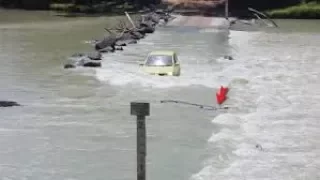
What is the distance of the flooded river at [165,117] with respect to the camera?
18.9 m

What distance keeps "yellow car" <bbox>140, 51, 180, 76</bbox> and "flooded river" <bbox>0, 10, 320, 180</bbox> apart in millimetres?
601

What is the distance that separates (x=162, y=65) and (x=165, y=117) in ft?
33.3

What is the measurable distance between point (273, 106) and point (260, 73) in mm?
9729

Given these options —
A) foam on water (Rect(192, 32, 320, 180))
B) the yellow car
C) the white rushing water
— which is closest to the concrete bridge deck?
the white rushing water

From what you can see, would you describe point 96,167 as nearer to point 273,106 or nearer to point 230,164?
point 230,164

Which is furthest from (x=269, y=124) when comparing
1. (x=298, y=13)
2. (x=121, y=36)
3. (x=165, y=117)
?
(x=298, y=13)

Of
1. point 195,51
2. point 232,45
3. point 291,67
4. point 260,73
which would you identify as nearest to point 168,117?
point 260,73

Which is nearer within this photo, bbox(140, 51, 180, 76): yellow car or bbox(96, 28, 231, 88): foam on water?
bbox(96, 28, 231, 88): foam on water

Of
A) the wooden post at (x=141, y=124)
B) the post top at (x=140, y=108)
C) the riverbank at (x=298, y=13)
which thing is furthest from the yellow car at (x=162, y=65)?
the riverbank at (x=298, y=13)

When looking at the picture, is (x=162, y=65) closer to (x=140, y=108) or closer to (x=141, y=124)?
(x=141, y=124)

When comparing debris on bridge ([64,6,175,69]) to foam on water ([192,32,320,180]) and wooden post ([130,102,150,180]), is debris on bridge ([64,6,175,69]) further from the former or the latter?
wooden post ([130,102,150,180])

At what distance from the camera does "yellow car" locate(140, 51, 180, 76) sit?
114 ft

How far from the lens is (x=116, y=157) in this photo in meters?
19.8

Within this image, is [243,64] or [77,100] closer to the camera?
[77,100]
